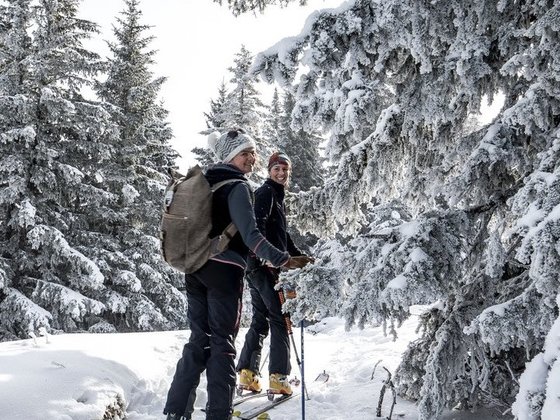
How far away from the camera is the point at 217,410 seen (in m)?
3.84

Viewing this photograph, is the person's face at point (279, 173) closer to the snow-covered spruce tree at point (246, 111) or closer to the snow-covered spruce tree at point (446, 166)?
the snow-covered spruce tree at point (446, 166)

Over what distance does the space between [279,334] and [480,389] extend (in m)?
2.10

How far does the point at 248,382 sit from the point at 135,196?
14653 millimetres

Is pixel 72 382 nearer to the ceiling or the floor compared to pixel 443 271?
nearer to the floor

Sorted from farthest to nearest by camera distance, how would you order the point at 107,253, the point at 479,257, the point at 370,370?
the point at 107,253 → the point at 370,370 → the point at 479,257

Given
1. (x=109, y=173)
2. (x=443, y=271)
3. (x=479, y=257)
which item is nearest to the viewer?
(x=443, y=271)

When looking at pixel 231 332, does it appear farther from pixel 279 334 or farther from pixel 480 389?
pixel 480 389

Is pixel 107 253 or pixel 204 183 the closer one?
pixel 204 183

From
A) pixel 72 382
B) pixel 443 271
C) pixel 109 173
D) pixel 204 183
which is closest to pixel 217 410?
pixel 72 382

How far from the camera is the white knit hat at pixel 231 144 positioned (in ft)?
14.4

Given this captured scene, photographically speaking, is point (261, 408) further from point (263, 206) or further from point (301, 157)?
point (301, 157)

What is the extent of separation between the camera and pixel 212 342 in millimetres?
3982

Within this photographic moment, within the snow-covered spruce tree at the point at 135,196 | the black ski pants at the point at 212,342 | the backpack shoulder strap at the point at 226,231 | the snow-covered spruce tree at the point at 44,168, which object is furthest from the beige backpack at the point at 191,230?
the snow-covered spruce tree at the point at 135,196

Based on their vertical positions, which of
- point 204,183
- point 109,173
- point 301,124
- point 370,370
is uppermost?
point 109,173
